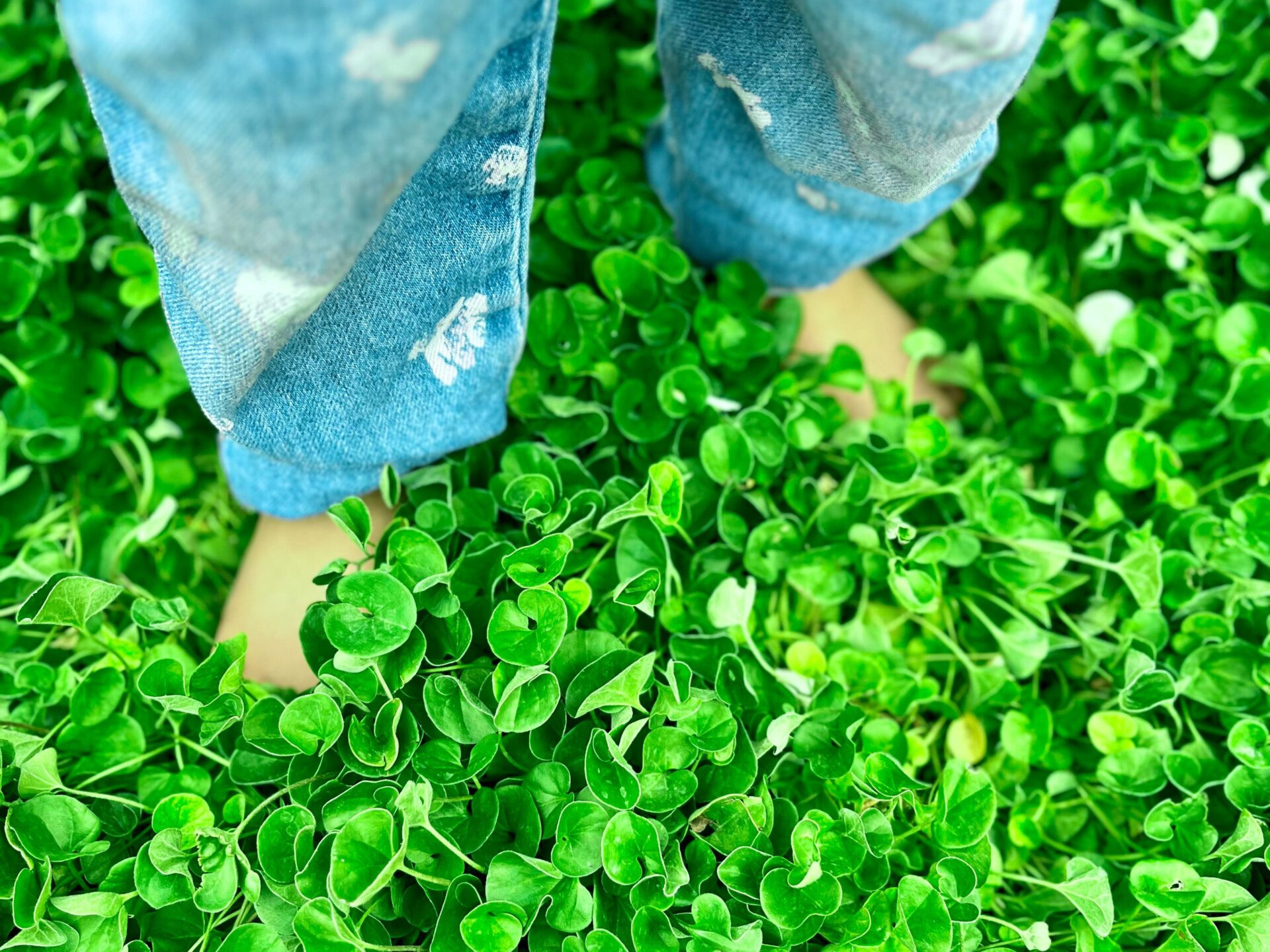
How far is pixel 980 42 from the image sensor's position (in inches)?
13.7

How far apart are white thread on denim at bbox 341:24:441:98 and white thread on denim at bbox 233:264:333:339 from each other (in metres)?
0.09

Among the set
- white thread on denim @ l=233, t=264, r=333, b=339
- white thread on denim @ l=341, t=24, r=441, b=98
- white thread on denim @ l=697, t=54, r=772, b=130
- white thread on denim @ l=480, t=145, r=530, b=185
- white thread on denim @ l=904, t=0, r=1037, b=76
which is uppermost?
white thread on denim @ l=341, t=24, r=441, b=98

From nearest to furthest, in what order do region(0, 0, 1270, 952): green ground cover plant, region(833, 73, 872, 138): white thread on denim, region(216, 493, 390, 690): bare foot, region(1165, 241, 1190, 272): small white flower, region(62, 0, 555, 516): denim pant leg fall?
region(62, 0, 555, 516): denim pant leg → region(833, 73, 872, 138): white thread on denim → region(0, 0, 1270, 952): green ground cover plant → region(216, 493, 390, 690): bare foot → region(1165, 241, 1190, 272): small white flower

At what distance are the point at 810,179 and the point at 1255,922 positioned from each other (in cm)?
52

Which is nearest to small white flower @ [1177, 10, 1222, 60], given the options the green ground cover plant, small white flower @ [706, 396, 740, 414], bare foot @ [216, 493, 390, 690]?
the green ground cover plant

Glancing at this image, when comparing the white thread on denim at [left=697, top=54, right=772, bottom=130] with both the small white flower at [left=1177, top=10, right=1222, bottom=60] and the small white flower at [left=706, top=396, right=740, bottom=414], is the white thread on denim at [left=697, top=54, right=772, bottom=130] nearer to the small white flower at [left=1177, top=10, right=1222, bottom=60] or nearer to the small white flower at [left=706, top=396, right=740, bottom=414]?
the small white flower at [left=706, top=396, right=740, bottom=414]

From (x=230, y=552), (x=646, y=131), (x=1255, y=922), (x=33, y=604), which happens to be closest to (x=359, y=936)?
(x=33, y=604)

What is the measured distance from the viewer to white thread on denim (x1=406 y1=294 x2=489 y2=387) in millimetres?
551

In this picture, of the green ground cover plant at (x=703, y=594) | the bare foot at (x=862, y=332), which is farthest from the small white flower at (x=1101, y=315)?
the bare foot at (x=862, y=332)

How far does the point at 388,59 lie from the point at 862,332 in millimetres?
613

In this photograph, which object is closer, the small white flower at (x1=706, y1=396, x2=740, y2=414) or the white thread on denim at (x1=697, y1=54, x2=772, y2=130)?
the white thread on denim at (x1=697, y1=54, x2=772, y2=130)

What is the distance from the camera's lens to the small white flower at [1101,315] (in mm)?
842

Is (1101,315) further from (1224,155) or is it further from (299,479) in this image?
(299,479)

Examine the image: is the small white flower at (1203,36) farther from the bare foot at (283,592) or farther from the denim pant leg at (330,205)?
A: the bare foot at (283,592)
